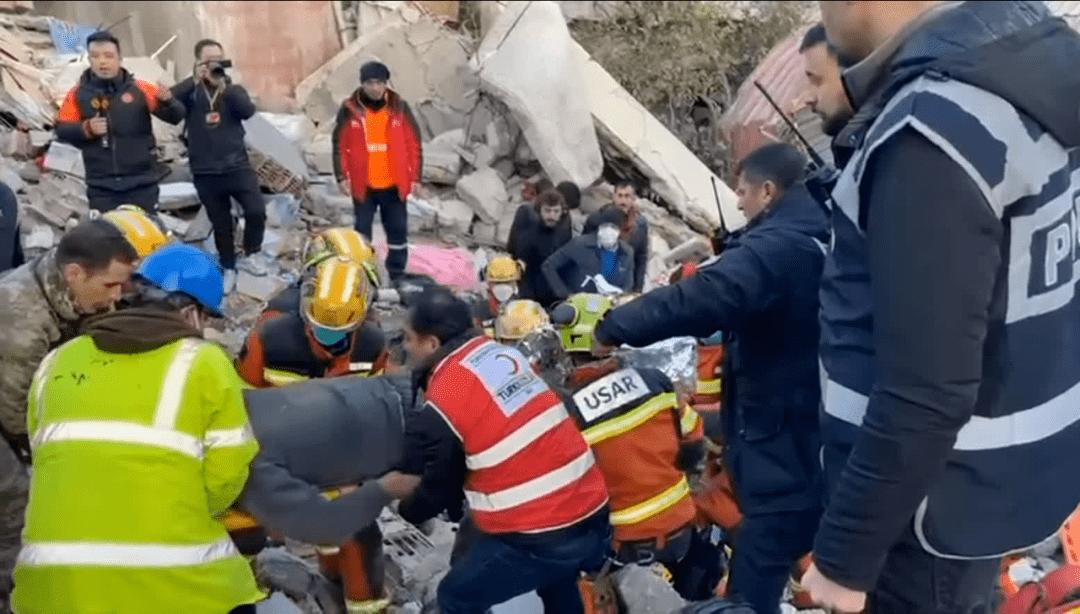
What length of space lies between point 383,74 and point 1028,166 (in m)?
6.28

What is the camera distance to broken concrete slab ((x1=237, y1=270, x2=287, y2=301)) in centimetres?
749

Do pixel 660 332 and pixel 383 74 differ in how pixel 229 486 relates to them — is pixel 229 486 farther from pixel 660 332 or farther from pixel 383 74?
pixel 383 74

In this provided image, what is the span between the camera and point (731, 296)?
297cm

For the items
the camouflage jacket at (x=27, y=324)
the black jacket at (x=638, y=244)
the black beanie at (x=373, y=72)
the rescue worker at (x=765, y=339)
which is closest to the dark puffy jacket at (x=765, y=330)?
the rescue worker at (x=765, y=339)

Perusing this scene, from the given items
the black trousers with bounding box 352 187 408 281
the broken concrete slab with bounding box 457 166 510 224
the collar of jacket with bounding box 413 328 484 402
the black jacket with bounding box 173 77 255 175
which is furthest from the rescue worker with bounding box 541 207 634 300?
the collar of jacket with bounding box 413 328 484 402

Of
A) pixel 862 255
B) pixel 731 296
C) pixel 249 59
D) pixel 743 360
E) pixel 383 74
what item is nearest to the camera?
pixel 862 255

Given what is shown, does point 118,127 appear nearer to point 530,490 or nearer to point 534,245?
point 534,245

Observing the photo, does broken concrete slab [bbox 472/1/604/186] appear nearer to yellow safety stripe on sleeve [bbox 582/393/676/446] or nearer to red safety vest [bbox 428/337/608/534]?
yellow safety stripe on sleeve [bbox 582/393/676/446]

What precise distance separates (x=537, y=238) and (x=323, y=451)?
435cm

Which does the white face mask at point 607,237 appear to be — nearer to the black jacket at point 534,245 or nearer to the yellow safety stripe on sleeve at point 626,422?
the black jacket at point 534,245

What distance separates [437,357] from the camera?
3117mm

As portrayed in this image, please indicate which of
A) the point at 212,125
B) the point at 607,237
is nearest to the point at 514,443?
the point at 607,237

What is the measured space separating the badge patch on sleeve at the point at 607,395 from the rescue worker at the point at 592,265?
3.15 meters

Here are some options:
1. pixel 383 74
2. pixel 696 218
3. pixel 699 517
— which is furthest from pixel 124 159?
pixel 696 218
